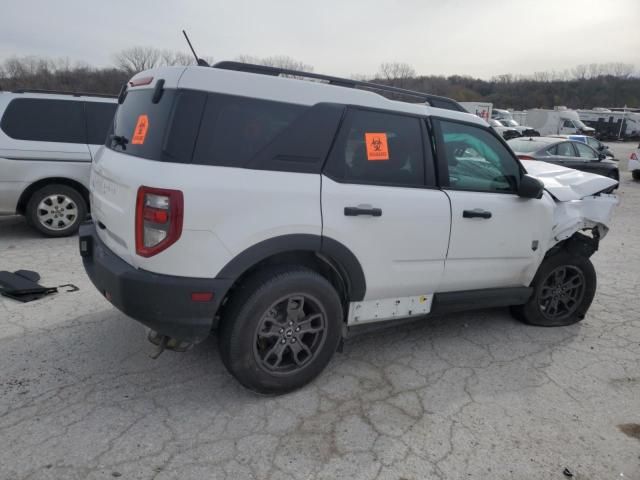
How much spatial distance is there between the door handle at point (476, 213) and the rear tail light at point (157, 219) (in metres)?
2.00

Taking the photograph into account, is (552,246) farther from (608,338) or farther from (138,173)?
(138,173)

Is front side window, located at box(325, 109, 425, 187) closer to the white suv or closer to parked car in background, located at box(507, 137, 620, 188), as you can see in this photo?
the white suv

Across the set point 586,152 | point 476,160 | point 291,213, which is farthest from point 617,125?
point 291,213

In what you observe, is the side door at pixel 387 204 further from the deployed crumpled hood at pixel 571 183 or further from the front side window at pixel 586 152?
the front side window at pixel 586 152

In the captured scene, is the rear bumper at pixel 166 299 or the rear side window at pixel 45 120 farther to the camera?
the rear side window at pixel 45 120

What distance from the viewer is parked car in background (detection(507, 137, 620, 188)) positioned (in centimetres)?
1208

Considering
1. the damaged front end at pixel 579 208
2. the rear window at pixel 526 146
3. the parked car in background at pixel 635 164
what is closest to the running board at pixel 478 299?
the damaged front end at pixel 579 208

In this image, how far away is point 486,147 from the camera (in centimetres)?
371

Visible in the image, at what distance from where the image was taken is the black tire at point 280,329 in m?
2.73

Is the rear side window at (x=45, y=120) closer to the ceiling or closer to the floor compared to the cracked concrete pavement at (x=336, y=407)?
closer to the ceiling

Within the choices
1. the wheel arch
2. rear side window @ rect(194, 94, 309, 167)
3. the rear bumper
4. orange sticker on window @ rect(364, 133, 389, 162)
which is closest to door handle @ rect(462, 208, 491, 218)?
orange sticker on window @ rect(364, 133, 389, 162)

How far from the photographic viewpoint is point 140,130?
279cm

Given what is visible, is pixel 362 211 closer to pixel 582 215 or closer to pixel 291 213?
pixel 291 213

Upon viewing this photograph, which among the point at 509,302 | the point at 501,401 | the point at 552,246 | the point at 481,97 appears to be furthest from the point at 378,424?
the point at 481,97
